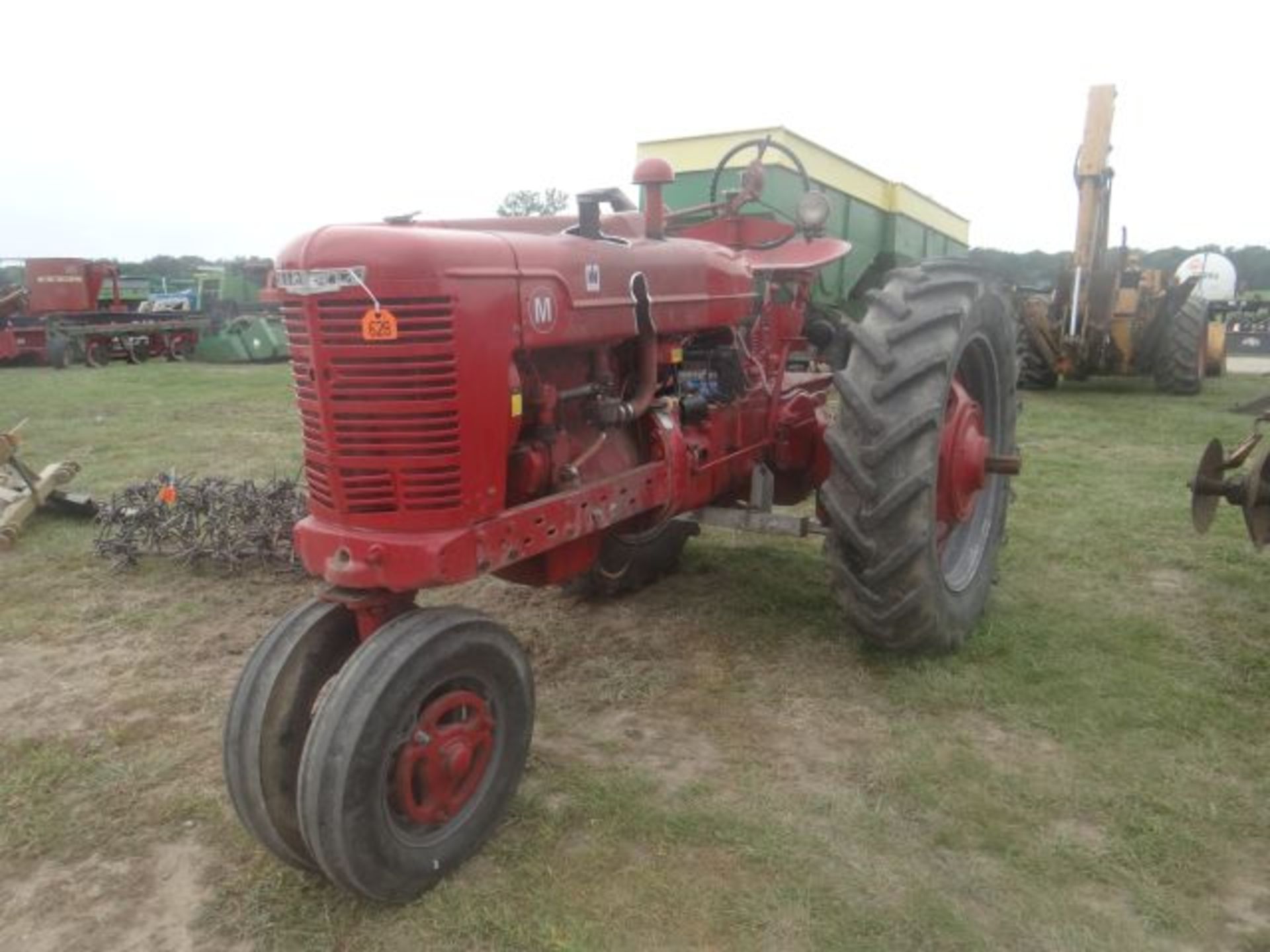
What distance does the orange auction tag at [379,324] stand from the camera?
7.32 feet

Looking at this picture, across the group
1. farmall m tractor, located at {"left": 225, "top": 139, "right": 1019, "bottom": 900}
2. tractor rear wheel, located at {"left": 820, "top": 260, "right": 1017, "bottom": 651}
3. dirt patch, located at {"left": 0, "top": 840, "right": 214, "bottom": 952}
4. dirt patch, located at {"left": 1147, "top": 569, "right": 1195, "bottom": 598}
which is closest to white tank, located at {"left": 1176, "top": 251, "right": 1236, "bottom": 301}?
dirt patch, located at {"left": 1147, "top": 569, "right": 1195, "bottom": 598}

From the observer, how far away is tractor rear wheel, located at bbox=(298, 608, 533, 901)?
212 centimetres

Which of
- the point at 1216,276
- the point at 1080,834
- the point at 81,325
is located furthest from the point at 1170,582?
the point at 1216,276

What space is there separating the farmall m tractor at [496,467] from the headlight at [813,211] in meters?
0.24

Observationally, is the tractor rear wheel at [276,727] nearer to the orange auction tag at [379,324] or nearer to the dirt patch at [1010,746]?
the orange auction tag at [379,324]

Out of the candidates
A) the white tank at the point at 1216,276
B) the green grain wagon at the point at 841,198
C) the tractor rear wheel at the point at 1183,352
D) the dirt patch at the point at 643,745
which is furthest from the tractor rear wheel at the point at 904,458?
the white tank at the point at 1216,276

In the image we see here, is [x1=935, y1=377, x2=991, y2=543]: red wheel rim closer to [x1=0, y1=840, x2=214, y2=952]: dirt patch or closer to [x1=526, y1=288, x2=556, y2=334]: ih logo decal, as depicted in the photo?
[x1=526, y1=288, x2=556, y2=334]: ih logo decal

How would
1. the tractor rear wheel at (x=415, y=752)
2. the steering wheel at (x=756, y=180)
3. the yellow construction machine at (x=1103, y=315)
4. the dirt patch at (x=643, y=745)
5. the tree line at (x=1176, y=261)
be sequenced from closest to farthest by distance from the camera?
the tractor rear wheel at (x=415, y=752)
the dirt patch at (x=643, y=745)
the steering wheel at (x=756, y=180)
the yellow construction machine at (x=1103, y=315)
the tree line at (x=1176, y=261)

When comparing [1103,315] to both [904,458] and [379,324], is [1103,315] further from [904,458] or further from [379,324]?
[379,324]

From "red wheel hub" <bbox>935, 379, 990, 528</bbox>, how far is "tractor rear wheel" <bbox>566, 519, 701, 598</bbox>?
1.04 m

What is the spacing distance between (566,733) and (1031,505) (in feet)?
12.9

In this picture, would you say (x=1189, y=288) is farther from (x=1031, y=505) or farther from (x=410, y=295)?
(x=410, y=295)

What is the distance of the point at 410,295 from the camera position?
7.33ft

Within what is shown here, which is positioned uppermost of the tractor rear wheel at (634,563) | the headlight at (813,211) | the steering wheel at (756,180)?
the steering wheel at (756,180)
